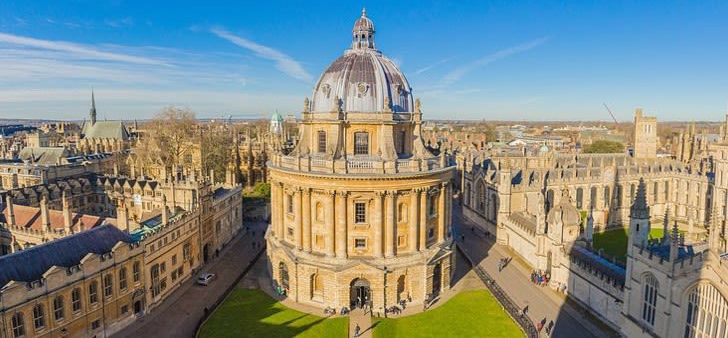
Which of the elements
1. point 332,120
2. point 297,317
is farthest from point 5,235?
point 332,120

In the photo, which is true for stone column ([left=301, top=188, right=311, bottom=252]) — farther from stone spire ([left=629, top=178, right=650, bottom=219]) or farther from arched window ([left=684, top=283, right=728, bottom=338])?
arched window ([left=684, top=283, right=728, bottom=338])

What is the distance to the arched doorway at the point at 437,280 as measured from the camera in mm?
39406

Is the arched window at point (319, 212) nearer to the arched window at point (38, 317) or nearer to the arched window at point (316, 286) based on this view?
the arched window at point (316, 286)

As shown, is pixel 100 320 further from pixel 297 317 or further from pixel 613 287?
pixel 613 287

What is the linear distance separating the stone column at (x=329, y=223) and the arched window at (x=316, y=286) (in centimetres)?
228

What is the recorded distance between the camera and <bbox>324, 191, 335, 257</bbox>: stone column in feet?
118

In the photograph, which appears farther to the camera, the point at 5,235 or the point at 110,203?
the point at 110,203

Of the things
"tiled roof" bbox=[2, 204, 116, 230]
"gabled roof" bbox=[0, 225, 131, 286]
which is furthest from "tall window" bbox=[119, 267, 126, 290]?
"tiled roof" bbox=[2, 204, 116, 230]

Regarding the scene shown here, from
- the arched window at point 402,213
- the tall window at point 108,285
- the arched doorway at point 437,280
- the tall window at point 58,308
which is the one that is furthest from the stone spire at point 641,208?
the tall window at point 58,308

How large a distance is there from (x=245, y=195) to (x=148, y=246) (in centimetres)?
3863

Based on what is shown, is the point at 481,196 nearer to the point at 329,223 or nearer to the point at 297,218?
the point at 329,223

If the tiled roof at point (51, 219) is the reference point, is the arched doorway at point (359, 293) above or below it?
below

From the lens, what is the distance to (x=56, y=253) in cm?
3058

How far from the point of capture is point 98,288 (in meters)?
31.7
